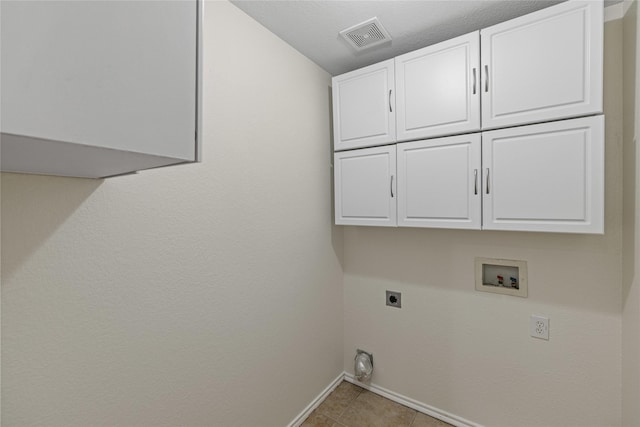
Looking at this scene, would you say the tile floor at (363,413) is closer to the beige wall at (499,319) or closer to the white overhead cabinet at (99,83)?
the beige wall at (499,319)

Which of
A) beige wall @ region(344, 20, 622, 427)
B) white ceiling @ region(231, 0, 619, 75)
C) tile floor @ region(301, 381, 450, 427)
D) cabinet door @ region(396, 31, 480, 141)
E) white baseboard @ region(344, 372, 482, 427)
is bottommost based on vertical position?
tile floor @ region(301, 381, 450, 427)

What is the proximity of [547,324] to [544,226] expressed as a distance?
0.63 meters

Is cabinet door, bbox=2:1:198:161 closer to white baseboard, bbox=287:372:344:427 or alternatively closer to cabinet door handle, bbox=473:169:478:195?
cabinet door handle, bbox=473:169:478:195

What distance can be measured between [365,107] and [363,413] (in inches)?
81.2

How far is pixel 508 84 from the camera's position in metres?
1.43

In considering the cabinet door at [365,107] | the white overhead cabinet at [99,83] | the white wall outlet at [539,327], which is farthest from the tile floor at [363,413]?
the white overhead cabinet at [99,83]

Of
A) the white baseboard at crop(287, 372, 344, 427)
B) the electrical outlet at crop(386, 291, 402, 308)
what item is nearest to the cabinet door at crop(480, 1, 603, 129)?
the electrical outlet at crop(386, 291, 402, 308)

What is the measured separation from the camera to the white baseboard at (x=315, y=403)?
6.00 feet

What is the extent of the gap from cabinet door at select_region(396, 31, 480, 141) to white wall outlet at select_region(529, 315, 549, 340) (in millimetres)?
1138

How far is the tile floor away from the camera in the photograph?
6.10ft

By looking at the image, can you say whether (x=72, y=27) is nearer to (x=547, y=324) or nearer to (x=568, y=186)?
(x=568, y=186)

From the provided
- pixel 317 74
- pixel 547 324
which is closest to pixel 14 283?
pixel 317 74

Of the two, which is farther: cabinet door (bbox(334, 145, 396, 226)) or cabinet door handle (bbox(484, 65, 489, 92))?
cabinet door (bbox(334, 145, 396, 226))

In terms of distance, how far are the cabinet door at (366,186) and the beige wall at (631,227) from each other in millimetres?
1076
